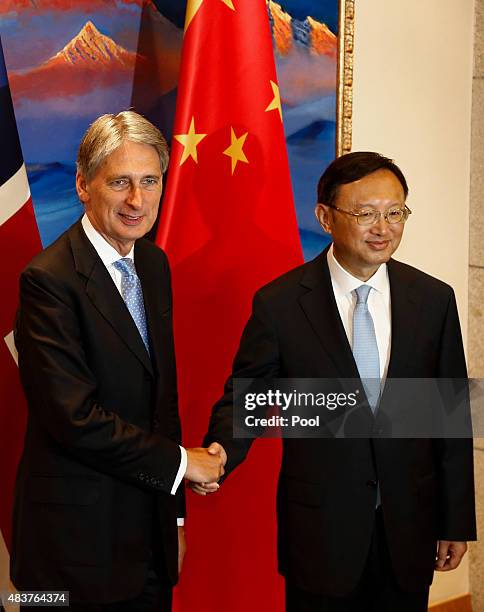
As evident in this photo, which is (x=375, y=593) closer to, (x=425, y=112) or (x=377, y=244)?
(x=377, y=244)

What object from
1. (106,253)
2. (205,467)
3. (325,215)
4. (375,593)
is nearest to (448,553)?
(375,593)

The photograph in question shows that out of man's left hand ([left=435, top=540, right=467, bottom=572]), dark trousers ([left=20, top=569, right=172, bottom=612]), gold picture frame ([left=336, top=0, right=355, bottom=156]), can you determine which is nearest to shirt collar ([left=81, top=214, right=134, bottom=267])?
dark trousers ([left=20, top=569, right=172, bottom=612])

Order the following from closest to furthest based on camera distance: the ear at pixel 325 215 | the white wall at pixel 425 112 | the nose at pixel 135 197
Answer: the nose at pixel 135 197 → the ear at pixel 325 215 → the white wall at pixel 425 112

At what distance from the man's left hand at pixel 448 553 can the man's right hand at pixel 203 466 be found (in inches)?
22.9

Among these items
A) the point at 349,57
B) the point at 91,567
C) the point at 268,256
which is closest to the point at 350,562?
the point at 91,567

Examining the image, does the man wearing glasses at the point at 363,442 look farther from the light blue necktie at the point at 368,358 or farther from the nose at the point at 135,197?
the nose at the point at 135,197

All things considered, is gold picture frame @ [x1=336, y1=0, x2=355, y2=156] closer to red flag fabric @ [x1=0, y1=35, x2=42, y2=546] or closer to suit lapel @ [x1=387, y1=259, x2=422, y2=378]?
suit lapel @ [x1=387, y1=259, x2=422, y2=378]

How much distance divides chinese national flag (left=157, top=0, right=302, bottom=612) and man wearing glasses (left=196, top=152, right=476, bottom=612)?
553 mm

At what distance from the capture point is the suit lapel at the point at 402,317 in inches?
83.0

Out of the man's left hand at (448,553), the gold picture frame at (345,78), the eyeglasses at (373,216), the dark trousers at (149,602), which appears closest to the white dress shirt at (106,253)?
the dark trousers at (149,602)

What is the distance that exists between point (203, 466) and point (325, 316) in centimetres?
47

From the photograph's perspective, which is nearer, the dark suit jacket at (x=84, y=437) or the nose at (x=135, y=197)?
the dark suit jacket at (x=84, y=437)

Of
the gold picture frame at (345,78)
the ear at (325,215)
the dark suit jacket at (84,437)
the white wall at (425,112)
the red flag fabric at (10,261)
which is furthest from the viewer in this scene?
the white wall at (425,112)

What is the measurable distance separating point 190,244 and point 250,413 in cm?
67
